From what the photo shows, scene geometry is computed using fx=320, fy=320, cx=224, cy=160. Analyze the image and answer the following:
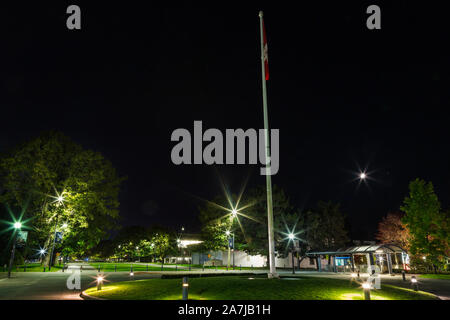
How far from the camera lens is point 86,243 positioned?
4722cm

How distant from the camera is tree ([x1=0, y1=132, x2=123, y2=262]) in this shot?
119 ft

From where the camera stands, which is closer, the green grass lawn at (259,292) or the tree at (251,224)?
the green grass lawn at (259,292)

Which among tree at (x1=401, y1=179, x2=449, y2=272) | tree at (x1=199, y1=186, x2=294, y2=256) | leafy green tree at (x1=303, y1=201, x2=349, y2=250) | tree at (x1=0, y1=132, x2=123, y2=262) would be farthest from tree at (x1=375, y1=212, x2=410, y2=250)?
tree at (x1=0, y1=132, x2=123, y2=262)

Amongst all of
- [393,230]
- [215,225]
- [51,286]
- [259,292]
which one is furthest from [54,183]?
[393,230]

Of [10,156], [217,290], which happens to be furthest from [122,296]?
[10,156]

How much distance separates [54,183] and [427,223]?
46.1m

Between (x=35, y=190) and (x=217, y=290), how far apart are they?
31572 millimetres

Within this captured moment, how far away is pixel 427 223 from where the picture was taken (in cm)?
4016

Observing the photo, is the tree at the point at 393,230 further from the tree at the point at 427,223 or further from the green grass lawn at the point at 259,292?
the green grass lawn at the point at 259,292

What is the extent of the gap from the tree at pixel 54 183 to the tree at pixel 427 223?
38797 mm

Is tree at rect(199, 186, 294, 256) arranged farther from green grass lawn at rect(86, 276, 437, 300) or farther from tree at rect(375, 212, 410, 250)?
green grass lawn at rect(86, 276, 437, 300)

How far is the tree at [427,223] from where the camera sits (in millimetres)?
38156

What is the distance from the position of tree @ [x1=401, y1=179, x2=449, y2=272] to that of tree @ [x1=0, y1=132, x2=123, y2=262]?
38797 millimetres

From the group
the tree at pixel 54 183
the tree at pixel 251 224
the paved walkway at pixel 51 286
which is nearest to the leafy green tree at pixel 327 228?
the tree at pixel 251 224
